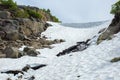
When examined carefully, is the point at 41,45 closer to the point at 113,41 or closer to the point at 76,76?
the point at 113,41

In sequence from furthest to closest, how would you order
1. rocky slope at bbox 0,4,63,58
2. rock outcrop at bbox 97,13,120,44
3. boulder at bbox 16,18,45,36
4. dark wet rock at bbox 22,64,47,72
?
boulder at bbox 16,18,45,36
rocky slope at bbox 0,4,63,58
rock outcrop at bbox 97,13,120,44
dark wet rock at bbox 22,64,47,72

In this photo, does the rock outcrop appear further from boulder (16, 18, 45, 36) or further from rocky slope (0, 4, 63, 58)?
boulder (16, 18, 45, 36)

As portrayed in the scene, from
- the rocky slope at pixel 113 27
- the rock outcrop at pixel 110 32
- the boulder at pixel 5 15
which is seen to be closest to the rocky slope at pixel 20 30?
the boulder at pixel 5 15

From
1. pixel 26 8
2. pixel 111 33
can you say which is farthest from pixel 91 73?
pixel 26 8

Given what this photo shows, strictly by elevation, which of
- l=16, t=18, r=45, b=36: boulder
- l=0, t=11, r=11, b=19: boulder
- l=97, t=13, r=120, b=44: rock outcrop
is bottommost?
l=16, t=18, r=45, b=36: boulder

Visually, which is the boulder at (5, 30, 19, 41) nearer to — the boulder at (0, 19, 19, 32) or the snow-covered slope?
the boulder at (0, 19, 19, 32)

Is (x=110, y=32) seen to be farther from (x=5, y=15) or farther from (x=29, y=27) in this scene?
(x=5, y=15)

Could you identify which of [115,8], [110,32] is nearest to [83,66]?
[110,32]

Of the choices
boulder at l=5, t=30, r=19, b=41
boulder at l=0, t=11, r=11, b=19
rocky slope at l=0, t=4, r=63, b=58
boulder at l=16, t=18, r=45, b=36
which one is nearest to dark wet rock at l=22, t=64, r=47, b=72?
rocky slope at l=0, t=4, r=63, b=58

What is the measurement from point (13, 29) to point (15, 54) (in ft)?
48.4

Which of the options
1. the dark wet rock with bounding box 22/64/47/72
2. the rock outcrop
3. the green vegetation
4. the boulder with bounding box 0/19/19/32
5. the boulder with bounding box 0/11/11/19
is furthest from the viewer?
the boulder with bounding box 0/11/11/19

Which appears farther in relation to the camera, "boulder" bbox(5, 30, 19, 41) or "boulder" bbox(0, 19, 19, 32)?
"boulder" bbox(0, 19, 19, 32)

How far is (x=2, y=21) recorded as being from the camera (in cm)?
4712

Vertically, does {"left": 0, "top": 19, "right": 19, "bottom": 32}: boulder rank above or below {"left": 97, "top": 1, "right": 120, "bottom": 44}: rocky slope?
below
